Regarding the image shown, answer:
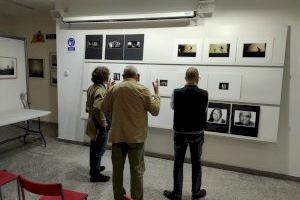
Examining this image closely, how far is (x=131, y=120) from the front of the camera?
2.26m

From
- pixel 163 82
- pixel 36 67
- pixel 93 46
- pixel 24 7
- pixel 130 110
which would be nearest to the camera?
pixel 130 110

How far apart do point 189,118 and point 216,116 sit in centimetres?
114

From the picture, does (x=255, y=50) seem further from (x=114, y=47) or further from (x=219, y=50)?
(x=114, y=47)

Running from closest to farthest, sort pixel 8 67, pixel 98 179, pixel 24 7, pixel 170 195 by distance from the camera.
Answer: pixel 170 195, pixel 98 179, pixel 8 67, pixel 24 7

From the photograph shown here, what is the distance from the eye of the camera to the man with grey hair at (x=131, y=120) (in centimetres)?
225

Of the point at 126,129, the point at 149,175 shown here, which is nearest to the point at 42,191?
the point at 126,129

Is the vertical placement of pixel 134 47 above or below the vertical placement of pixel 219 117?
above

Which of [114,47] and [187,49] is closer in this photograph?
[187,49]

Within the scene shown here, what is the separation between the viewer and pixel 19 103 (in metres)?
4.55

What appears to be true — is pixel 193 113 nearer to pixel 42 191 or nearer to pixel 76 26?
pixel 42 191

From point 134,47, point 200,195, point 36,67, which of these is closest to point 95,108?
point 134,47

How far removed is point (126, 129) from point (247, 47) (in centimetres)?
209

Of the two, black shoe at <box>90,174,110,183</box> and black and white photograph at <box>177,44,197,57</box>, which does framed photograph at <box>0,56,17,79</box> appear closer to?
black shoe at <box>90,174,110,183</box>

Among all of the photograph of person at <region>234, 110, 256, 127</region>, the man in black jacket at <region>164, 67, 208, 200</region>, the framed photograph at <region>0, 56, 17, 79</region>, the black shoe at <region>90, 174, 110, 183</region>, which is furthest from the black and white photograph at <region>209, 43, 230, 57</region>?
the framed photograph at <region>0, 56, 17, 79</region>
